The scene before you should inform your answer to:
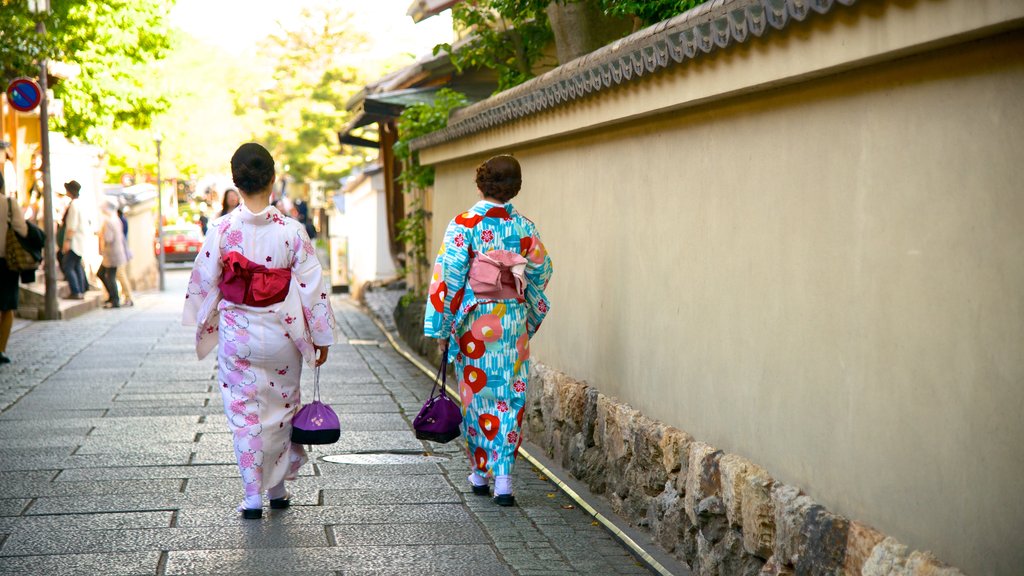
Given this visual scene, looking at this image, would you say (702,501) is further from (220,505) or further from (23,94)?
(23,94)

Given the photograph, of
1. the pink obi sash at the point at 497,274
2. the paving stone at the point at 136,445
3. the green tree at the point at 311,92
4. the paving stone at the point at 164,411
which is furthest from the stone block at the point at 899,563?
the green tree at the point at 311,92

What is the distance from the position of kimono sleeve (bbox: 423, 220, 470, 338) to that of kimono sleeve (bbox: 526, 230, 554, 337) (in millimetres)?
372

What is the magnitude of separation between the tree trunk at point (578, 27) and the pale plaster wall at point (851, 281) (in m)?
3.90

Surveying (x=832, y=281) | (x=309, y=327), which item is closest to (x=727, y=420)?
(x=832, y=281)

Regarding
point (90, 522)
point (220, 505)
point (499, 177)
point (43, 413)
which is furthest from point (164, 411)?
point (499, 177)

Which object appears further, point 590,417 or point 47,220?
point 47,220

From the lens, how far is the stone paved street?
226 inches

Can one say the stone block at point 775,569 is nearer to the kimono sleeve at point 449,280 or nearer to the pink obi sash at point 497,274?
the pink obi sash at point 497,274

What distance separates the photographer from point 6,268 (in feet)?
40.8

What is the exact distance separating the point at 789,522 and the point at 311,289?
302cm

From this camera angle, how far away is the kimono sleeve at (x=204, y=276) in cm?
647

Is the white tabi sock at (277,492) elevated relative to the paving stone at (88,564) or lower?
elevated

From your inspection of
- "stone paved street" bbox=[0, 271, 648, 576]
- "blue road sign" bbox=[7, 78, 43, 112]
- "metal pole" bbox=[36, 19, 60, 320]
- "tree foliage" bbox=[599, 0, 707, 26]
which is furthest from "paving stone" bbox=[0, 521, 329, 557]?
"metal pole" bbox=[36, 19, 60, 320]

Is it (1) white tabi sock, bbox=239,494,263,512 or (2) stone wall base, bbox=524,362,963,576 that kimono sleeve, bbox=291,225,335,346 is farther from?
(2) stone wall base, bbox=524,362,963,576
